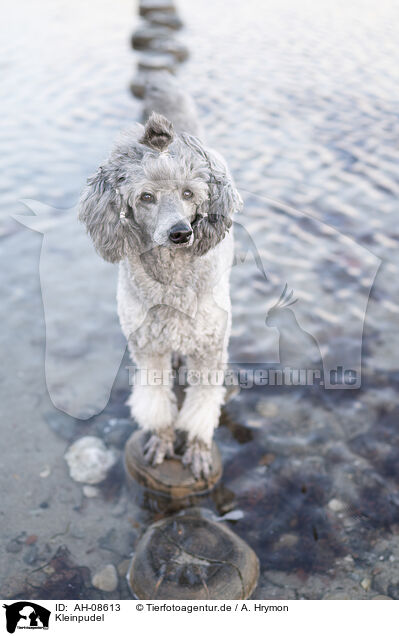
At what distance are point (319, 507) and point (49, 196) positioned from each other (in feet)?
18.7

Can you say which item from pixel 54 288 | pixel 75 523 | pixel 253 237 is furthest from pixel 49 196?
pixel 75 523

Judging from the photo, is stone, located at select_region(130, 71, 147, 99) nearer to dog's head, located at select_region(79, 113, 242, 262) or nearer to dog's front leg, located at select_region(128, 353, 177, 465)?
dog's front leg, located at select_region(128, 353, 177, 465)

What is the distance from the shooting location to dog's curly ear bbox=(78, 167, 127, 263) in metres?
3.24

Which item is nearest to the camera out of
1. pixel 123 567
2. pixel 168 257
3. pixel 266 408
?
pixel 168 257

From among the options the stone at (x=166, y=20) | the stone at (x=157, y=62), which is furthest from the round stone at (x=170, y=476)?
the stone at (x=166, y=20)

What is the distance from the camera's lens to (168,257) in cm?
354

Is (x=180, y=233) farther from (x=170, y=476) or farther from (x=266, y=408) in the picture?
(x=266, y=408)

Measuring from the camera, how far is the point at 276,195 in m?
8.00

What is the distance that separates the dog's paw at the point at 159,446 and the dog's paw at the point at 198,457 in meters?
0.14

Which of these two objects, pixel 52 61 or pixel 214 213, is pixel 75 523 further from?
pixel 52 61

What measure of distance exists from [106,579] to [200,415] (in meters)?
1.33

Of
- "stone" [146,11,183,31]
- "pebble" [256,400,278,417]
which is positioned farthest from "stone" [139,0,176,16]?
"pebble" [256,400,278,417]
